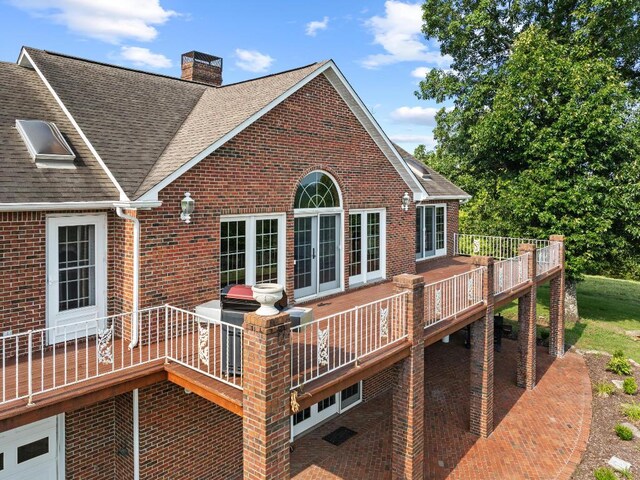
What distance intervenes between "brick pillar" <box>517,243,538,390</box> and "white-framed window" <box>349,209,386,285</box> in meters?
4.40

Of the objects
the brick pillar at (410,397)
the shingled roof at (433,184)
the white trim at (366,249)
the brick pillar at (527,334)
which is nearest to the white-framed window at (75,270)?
the brick pillar at (410,397)

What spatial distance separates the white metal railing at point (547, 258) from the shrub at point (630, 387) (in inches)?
154

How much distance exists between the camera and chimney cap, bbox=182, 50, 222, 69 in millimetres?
16312

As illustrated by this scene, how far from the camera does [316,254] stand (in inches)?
444

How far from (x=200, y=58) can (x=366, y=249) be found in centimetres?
975

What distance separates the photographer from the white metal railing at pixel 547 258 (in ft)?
48.9

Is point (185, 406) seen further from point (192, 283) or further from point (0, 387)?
point (0, 387)

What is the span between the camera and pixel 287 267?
1020cm

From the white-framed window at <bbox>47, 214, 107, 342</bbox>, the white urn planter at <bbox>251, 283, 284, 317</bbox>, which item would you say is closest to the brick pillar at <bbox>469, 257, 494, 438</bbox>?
the white urn planter at <bbox>251, 283, 284, 317</bbox>

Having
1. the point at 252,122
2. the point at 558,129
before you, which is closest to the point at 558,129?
the point at 558,129

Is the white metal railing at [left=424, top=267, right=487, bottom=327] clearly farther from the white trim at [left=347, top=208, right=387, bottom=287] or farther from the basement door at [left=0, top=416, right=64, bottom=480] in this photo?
the basement door at [left=0, top=416, right=64, bottom=480]

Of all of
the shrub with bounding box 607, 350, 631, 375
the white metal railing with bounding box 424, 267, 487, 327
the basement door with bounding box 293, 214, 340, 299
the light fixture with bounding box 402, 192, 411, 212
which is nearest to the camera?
the white metal railing with bounding box 424, 267, 487, 327

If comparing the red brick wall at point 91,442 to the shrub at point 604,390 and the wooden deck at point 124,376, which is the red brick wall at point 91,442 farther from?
the shrub at point 604,390

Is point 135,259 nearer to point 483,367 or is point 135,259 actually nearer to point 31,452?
point 31,452
